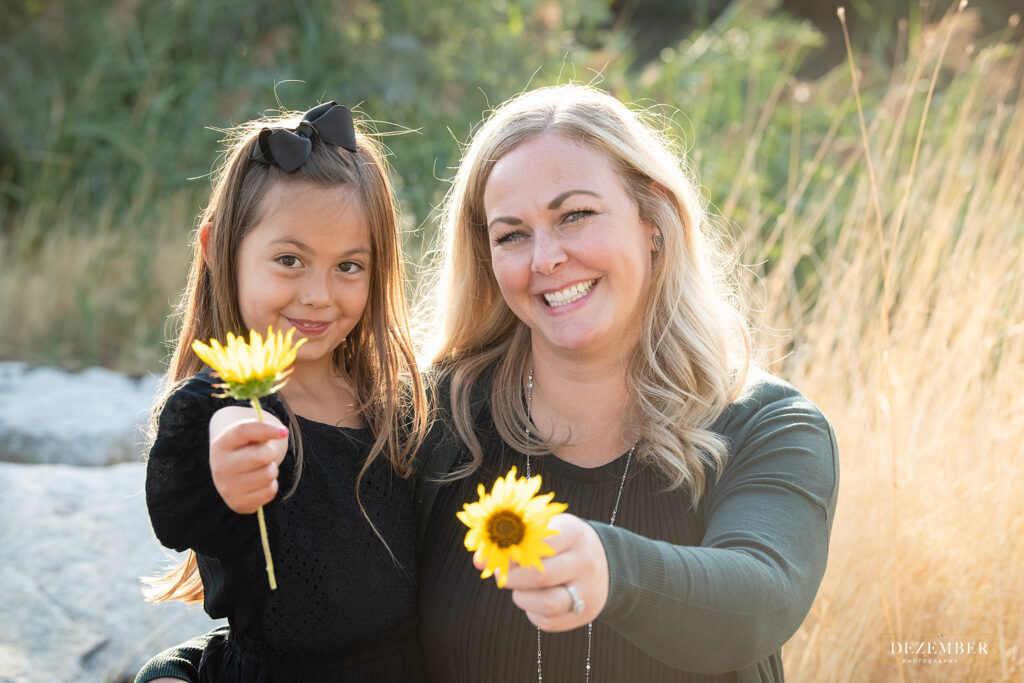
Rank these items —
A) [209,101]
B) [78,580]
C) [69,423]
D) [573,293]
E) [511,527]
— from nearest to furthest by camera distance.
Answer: [511,527] → [573,293] → [78,580] → [69,423] → [209,101]

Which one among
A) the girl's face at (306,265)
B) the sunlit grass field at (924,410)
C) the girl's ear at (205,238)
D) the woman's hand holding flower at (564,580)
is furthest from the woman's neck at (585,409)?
the woman's hand holding flower at (564,580)

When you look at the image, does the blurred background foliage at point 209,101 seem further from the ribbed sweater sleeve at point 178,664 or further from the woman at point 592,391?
the ribbed sweater sleeve at point 178,664

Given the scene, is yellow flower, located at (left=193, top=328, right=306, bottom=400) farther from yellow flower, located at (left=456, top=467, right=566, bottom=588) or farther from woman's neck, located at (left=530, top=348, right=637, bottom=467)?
woman's neck, located at (left=530, top=348, right=637, bottom=467)

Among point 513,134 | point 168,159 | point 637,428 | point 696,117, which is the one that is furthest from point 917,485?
point 168,159

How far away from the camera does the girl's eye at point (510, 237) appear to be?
205 centimetres

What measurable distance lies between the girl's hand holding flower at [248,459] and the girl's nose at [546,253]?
78 cm

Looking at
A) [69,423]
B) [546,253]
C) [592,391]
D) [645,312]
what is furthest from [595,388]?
[69,423]

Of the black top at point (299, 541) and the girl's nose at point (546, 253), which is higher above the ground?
the girl's nose at point (546, 253)

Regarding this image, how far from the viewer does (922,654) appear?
245 centimetres

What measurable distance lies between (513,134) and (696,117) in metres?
3.23

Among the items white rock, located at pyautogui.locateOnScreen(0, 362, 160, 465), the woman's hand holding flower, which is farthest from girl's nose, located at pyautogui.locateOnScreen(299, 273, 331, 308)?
white rock, located at pyautogui.locateOnScreen(0, 362, 160, 465)

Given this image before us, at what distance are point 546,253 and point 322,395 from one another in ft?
1.80

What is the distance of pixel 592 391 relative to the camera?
2.15 metres

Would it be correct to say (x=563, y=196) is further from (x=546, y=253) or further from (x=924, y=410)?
(x=924, y=410)
